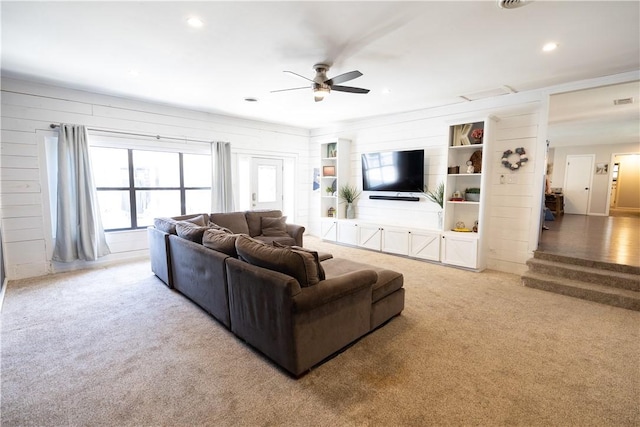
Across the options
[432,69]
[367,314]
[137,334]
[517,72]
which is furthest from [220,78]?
[517,72]

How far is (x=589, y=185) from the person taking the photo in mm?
9703

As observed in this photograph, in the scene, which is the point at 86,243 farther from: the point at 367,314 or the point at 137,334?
the point at 367,314

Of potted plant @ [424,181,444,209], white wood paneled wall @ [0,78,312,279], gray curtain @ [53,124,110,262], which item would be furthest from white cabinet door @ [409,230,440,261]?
gray curtain @ [53,124,110,262]

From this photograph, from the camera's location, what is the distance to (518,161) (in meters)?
4.47

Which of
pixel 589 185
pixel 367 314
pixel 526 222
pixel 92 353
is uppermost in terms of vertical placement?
pixel 589 185

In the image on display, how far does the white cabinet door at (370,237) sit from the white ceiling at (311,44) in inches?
101

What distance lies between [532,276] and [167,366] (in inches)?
175

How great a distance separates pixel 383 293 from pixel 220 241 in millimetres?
1643

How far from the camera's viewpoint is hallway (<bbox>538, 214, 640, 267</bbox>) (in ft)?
13.8

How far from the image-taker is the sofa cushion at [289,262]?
83.3 inches

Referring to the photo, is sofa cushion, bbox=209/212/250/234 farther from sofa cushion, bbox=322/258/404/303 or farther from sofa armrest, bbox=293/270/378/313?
sofa armrest, bbox=293/270/378/313

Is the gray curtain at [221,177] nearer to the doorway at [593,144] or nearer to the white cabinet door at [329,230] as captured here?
the white cabinet door at [329,230]

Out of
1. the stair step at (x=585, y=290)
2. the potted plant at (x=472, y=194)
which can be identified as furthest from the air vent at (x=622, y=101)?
the stair step at (x=585, y=290)

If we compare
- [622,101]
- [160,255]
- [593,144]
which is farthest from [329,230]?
[593,144]
